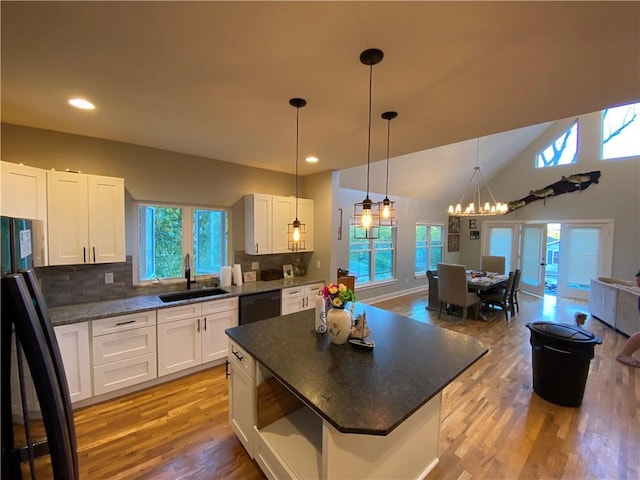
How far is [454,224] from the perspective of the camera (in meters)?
8.57

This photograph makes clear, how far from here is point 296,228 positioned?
2.57 metres

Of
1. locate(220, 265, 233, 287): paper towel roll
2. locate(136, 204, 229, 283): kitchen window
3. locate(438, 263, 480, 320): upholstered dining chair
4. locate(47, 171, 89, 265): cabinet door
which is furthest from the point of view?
locate(438, 263, 480, 320): upholstered dining chair

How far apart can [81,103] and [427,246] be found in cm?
757

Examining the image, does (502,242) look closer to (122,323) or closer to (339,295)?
(339,295)

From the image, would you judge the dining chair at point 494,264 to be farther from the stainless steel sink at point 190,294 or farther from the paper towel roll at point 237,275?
the stainless steel sink at point 190,294

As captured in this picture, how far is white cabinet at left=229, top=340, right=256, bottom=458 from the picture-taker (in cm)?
185

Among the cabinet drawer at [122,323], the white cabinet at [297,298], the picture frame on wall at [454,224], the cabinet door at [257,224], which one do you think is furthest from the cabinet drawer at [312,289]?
the picture frame on wall at [454,224]

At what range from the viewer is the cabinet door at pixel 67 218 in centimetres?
247

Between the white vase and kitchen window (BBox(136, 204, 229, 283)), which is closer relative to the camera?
the white vase

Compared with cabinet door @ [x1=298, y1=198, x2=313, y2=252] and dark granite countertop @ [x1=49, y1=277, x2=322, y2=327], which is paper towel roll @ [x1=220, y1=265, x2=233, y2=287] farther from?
cabinet door @ [x1=298, y1=198, x2=313, y2=252]

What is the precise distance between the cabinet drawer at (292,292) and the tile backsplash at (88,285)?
4.46 ft

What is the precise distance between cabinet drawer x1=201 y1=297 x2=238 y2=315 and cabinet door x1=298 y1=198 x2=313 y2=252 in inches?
58.1

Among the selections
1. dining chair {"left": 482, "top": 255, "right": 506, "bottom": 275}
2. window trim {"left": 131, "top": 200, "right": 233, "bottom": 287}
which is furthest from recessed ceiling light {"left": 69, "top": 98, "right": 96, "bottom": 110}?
dining chair {"left": 482, "top": 255, "right": 506, "bottom": 275}

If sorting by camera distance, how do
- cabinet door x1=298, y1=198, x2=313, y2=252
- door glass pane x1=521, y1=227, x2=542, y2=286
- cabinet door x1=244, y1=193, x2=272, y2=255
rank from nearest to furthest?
cabinet door x1=244, y1=193, x2=272, y2=255 → cabinet door x1=298, y1=198, x2=313, y2=252 → door glass pane x1=521, y1=227, x2=542, y2=286
